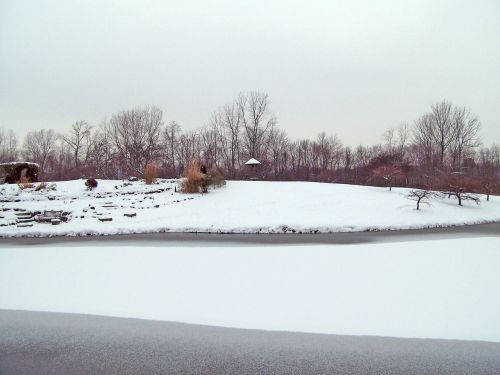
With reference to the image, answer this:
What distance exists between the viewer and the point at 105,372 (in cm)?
363

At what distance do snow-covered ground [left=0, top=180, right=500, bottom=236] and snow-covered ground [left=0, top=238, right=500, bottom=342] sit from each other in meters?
5.03

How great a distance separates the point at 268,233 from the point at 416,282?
8015mm

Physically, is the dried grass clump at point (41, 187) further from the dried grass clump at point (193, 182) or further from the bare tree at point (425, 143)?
the bare tree at point (425, 143)

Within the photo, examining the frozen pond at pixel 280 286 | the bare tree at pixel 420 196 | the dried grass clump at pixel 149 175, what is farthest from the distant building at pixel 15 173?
the bare tree at pixel 420 196

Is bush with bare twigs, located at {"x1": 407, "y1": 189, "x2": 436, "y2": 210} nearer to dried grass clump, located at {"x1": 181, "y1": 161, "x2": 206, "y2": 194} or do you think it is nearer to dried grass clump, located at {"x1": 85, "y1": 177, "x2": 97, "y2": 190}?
dried grass clump, located at {"x1": 181, "y1": 161, "x2": 206, "y2": 194}

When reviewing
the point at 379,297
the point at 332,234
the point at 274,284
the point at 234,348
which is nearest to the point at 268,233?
the point at 332,234

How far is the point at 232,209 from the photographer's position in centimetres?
1822

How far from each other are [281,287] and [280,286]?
0.19 feet

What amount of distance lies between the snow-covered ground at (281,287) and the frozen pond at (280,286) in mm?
22

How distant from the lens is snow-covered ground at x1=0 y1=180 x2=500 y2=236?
47.5ft

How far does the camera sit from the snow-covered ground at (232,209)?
14484mm

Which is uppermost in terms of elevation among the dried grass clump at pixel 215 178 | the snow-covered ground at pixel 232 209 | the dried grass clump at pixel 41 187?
the dried grass clump at pixel 215 178

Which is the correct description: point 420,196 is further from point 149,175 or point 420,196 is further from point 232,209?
point 149,175

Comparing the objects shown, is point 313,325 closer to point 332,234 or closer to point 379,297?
point 379,297
